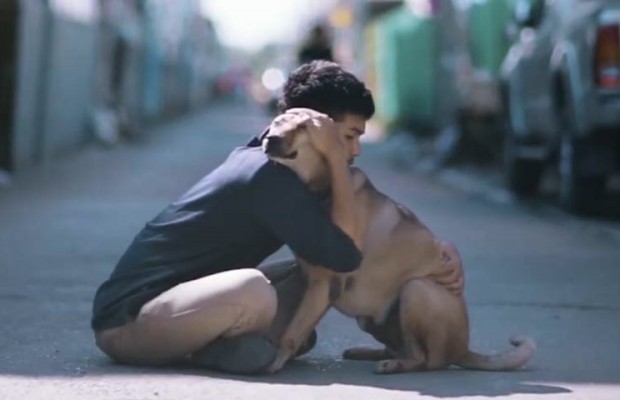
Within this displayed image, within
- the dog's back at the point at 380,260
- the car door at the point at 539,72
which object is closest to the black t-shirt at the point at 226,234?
the dog's back at the point at 380,260

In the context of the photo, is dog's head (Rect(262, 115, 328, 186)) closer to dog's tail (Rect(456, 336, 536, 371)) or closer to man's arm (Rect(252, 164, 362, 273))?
man's arm (Rect(252, 164, 362, 273))

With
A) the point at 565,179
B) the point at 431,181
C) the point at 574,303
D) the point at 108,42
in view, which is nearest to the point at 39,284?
the point at 574,303

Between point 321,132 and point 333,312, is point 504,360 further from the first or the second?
point 333,312

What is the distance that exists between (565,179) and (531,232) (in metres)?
1.21

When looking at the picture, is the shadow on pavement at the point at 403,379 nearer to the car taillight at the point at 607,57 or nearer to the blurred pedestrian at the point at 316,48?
the car taillight at the point at 607,57

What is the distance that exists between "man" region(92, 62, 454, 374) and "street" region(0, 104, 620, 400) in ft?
0.46

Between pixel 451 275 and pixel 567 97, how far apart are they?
7545 millimetres

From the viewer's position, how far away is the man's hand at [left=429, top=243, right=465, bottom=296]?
633 cm

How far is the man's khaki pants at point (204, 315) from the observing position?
242 inches

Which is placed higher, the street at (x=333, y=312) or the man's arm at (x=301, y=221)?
the man's arm at (x=301, y=221)

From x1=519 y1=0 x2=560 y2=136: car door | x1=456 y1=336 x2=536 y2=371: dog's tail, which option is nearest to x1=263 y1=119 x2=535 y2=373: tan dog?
x1=456 y1=336 x2=536 y2=371: dog's tail

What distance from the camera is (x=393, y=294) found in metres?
6.31

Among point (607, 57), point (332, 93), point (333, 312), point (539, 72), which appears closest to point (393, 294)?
point (332, 93)

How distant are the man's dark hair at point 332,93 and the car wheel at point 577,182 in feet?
23.6
